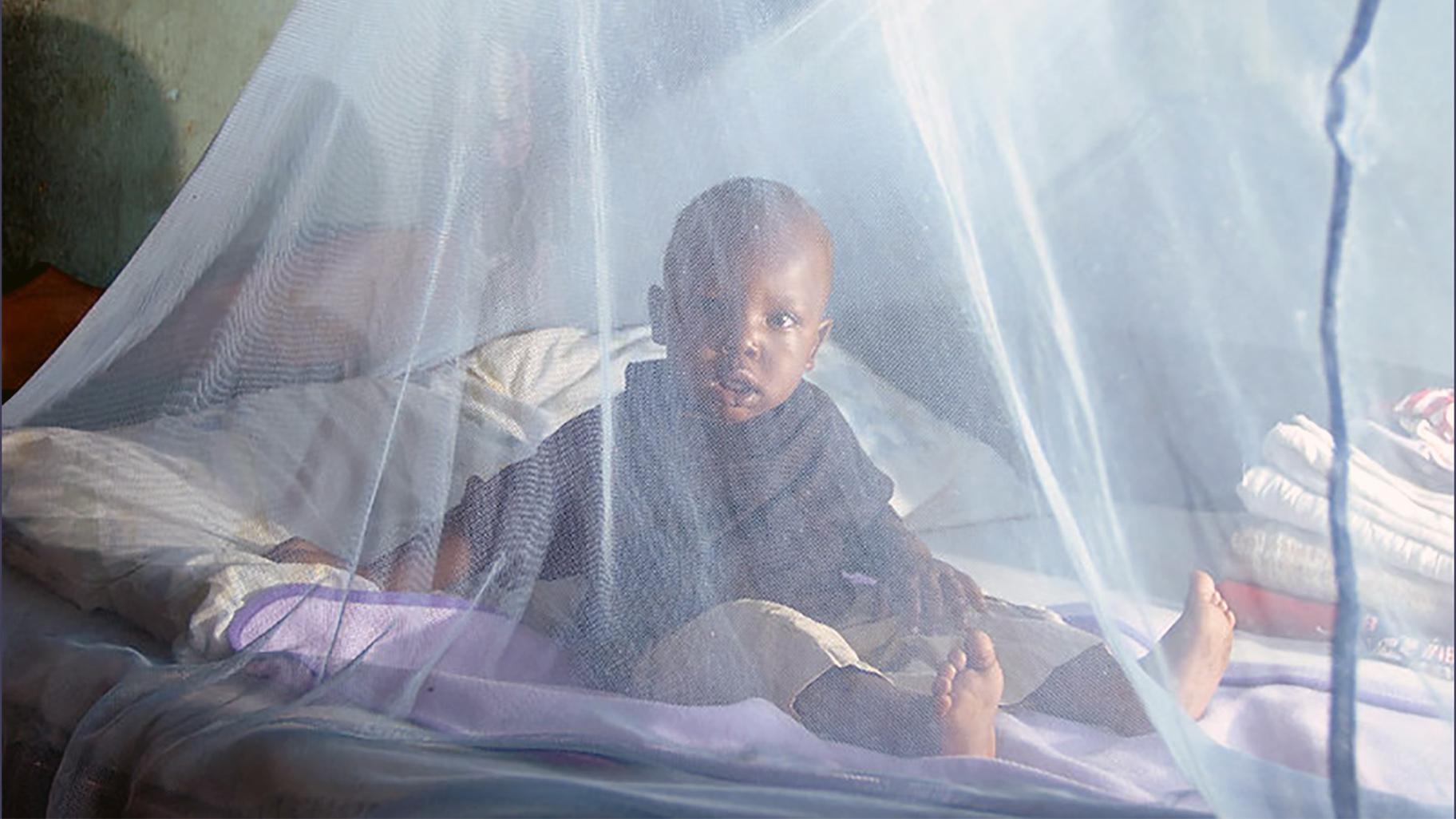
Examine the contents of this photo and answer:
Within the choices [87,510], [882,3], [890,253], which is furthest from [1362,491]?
[87,510]

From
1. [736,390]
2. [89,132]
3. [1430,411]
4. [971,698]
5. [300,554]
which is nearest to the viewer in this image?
[1430,411]

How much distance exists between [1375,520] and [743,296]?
0.52 m

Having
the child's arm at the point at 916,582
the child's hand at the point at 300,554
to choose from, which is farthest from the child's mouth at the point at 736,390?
the child's hand at the point at 300,554

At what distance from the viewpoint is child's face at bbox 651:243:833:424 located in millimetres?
1269

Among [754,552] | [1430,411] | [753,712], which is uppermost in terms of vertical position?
[1430,411]

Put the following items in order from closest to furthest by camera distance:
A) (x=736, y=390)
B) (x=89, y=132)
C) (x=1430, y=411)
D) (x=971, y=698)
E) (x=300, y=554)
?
1. (x=1430, y=411)
2. (x=971, y=698)
3. (x=736, y=390)
4. (x=300, y=554)
5. (x=89, y=132)

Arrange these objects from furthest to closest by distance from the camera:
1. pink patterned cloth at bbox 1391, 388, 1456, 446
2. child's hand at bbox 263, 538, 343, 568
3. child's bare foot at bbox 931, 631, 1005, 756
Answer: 1. child's hand at bbox 263, 538, 343, 568
2. child's bare foot at bbox 931, 631, 1005, 756
3. pink patterned cloth at bbox 1391, 388, 1456, 446

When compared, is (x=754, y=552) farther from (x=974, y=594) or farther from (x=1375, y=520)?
(x=1375, y=520)

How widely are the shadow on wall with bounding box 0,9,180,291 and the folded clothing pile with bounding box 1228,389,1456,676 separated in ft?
6.37

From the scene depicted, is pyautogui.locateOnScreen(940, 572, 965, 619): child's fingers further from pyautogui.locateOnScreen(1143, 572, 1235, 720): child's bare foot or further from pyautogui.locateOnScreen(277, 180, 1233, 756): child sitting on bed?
pyautogui.locateOnScreen(1143, 572, 1235, 720): child's bare foot

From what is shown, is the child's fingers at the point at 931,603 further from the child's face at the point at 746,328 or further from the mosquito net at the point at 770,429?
the child's face at the point at 746,328

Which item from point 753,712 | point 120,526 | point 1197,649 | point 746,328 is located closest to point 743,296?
point 746,328

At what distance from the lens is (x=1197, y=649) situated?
1.06 m

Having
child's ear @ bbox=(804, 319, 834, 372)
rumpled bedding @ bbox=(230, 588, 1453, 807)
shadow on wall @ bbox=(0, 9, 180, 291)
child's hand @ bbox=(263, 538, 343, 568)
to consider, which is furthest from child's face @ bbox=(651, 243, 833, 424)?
shadow on wall @ bbox=(0, 9, 180, 291)
